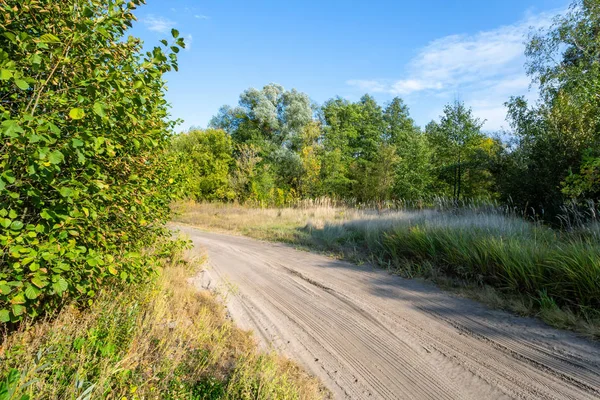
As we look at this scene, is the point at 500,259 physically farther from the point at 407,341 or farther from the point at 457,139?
the point at 457,139

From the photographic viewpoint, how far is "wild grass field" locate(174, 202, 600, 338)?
4547 mm

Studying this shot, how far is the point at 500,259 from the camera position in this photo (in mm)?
A: 5770

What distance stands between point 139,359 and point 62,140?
6.90 ft

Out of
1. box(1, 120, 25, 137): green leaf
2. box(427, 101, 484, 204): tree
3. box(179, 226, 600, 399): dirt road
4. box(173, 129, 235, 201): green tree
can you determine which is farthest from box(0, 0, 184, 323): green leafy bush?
box(173, 129, 235, 201): green tree

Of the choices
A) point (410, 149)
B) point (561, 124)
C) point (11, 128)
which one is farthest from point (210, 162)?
point (11, 128)

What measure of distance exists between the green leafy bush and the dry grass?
0.36 metres

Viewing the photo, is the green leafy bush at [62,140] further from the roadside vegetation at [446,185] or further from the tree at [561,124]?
the tree at [561,124]

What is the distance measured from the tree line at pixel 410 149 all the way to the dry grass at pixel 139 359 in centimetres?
344

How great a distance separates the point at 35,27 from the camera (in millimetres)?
2773

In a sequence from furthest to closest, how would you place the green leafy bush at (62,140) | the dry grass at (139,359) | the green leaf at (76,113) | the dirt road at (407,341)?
1. the dirt road at (407,341)
2. the dry grass at (139,359)
3. the green leafy bush at (62,140)
4. the green leaf at (76,113)

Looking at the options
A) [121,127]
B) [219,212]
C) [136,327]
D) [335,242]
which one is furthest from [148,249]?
[219,212]

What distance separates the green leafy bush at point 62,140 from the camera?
2.27 metres

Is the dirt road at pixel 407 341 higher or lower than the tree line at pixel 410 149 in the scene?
lower

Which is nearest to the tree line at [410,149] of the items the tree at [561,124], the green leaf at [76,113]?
the tree at [561,124]
